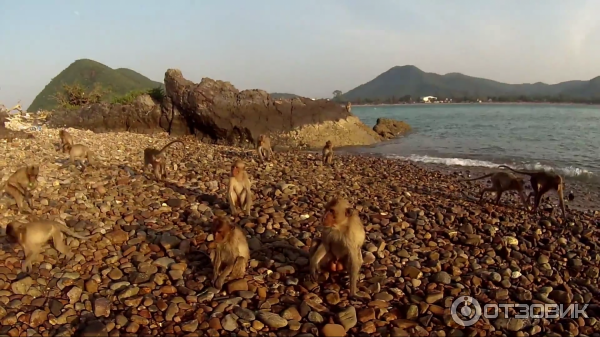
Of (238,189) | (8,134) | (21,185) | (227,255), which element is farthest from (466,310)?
(8,134)

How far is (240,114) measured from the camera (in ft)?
73.6

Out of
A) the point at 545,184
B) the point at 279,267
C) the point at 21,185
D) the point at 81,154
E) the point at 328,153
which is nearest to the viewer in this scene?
the point at 279,267

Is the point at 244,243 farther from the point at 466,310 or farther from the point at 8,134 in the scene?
the point at 8,134

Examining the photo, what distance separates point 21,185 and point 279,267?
18.7 ft

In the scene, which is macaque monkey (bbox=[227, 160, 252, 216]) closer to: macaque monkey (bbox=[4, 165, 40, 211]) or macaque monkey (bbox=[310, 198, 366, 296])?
macaque monkey (bbox=[310, 198, 366, 296])

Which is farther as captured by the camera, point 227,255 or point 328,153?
point 328,153

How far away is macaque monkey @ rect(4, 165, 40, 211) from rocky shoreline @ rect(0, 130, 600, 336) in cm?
27

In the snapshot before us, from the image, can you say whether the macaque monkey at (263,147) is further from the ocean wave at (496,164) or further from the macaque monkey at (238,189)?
the ocean wave at (496,164)

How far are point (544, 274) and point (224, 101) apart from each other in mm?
19375

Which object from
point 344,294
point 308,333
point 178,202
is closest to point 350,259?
point 344,294

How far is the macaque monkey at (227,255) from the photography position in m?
4.97

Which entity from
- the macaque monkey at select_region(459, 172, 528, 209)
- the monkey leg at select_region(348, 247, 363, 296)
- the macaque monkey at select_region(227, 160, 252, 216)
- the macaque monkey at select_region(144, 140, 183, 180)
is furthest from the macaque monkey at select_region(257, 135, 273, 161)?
the monkey leg at select_region(348, 247, 363, 296)

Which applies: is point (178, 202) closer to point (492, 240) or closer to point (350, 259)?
point (350, 259)

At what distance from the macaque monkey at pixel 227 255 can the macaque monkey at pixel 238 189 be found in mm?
2441
